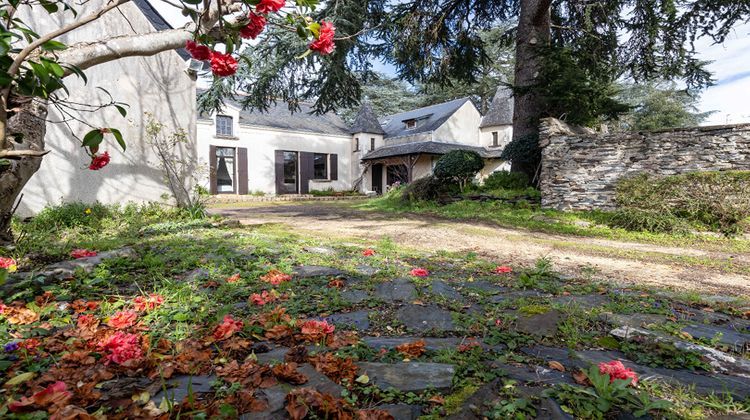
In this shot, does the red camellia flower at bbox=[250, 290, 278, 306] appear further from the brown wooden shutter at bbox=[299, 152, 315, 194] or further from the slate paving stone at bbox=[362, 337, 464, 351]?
the brown wooden shutter at bbox=[299, 152, 315, 194]

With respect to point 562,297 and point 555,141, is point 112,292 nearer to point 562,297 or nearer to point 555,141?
point 562,297

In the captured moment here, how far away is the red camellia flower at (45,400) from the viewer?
954mm

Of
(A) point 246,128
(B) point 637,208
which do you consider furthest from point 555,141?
(A) point 246,128

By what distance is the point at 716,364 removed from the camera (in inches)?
56.9

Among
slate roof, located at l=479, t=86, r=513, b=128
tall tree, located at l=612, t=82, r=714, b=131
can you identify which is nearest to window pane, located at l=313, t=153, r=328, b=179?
slate roof, located at l=479, t=86, r=513, b=128

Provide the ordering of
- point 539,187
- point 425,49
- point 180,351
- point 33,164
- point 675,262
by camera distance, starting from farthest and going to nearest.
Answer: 1. point 425,49
2. point 539,187
3. point 675,262
4. point 33,164
5. point 180,351

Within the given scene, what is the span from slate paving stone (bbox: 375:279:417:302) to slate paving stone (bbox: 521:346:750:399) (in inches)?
33.3

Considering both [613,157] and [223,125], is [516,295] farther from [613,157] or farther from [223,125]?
[223,125]

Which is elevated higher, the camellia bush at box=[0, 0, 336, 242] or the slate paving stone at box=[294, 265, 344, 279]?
the camellia bush at box=[0, 0, 336, 242]

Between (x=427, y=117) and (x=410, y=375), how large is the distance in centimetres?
2108

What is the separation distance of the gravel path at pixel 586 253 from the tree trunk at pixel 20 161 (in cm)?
365

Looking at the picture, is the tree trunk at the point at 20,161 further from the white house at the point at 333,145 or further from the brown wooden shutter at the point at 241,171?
the brown wooden shutter at the point at 241,171

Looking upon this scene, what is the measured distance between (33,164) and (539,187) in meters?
9.06

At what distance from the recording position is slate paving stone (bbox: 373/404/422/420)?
3.56 feet
